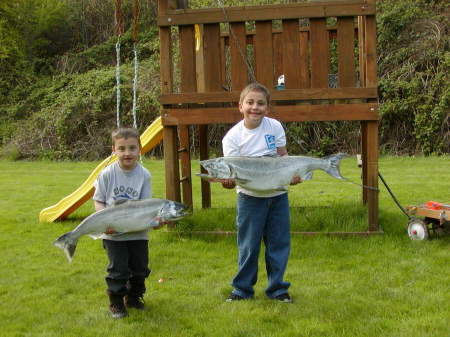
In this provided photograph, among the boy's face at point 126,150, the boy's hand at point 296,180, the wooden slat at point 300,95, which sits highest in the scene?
the wooden slat at point 300,95

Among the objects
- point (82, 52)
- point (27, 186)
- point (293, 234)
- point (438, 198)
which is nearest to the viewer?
point (293, 234)

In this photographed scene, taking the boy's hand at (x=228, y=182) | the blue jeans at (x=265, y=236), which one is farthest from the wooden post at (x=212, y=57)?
the boy's hand at (x=228, y=182)

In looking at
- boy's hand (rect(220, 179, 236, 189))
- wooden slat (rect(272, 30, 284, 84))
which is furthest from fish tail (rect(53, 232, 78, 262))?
wooden slat (rect(272, 30, 284, 84))

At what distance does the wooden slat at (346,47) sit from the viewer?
261 inches

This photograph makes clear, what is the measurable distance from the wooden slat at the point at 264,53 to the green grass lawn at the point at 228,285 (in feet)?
6.09

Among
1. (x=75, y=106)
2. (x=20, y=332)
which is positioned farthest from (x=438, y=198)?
(x=75, y=106)

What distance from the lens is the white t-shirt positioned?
14.9 ft

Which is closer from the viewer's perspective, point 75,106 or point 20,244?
point 20,244

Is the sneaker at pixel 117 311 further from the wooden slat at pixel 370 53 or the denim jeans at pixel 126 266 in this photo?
the wooden slat at pixel 370 53

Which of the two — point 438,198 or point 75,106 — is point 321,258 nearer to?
point 438,198

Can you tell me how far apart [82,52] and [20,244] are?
19.1m

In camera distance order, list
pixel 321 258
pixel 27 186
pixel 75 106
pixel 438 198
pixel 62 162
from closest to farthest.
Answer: pixel 321 258 < pixel 438 198 < pixel 27 186 < pixel 62 162 < pixel 75 106

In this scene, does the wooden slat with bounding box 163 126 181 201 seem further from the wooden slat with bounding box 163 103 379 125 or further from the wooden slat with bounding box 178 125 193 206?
the wooden slat with bounding box 178 125 193 206

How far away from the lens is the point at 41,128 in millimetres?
20984
